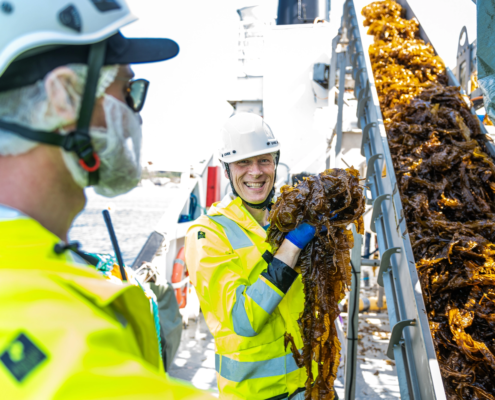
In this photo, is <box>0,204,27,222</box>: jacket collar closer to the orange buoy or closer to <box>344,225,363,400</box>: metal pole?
<box>344,225,363,400</box>: metal pole

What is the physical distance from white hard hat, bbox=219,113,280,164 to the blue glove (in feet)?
2.37

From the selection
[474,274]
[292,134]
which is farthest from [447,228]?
[292,134]

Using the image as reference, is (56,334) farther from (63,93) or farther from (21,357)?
(63,93)

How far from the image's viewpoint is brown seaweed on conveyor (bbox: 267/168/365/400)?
1.85 metres

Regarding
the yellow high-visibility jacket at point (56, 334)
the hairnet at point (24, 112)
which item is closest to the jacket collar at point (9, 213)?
the yellow high-visibility jacket at point (56, 334)

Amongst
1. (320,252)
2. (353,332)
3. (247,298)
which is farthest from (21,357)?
(353,332)

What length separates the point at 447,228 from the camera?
2.59m

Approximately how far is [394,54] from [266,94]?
4067 mm

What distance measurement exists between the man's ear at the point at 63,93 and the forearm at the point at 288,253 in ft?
4.15

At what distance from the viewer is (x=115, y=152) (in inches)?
34.2

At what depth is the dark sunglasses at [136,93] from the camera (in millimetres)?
923

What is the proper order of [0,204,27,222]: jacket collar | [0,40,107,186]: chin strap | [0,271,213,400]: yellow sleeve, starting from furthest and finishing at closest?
[0,40,107,186]: chin strap < [0,204,27,222]: jacket collar < [0,271,213,400]: yellow sleeve

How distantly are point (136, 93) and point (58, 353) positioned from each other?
0.69m

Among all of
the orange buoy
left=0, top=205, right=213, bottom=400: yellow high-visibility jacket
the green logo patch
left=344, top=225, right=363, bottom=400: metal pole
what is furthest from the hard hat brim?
the orange buoy
